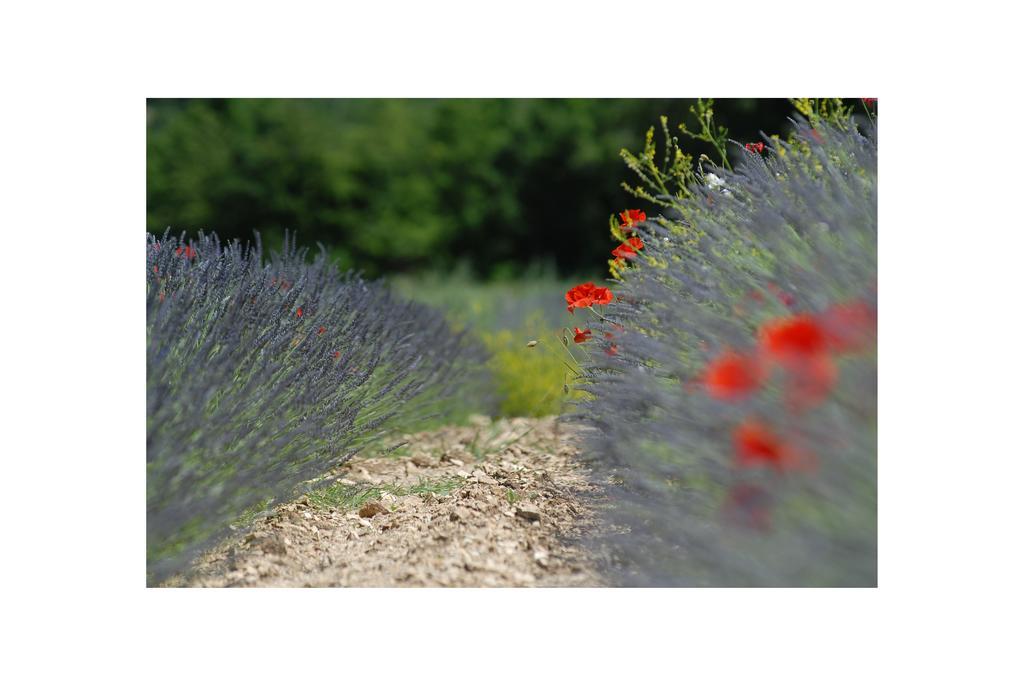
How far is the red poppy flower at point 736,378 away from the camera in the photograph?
2203 mm

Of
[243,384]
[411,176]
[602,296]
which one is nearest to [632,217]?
[602,296]

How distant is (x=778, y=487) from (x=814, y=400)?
0.67ft

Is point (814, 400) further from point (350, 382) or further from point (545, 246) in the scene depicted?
point (545, 246)

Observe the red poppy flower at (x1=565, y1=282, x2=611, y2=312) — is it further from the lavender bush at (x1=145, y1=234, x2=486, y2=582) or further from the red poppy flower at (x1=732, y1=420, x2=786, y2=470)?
the red poppy flower at (x1=732, y1=420, x2=786, y2=470)

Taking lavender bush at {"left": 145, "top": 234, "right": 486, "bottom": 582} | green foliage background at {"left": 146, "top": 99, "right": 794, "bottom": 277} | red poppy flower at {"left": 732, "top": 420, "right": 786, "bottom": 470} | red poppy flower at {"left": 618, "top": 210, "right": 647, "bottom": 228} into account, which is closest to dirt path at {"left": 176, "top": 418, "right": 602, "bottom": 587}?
lavender bush at {"left": 145, "top": 234, "right": 486, "bottom": 582}

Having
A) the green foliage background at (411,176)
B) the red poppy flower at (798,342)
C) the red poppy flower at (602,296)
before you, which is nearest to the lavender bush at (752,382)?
the red poppy flower at (798,342)

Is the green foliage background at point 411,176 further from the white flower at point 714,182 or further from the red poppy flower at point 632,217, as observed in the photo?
the white flower at point 714,182

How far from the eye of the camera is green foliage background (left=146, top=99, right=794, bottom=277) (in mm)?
12633

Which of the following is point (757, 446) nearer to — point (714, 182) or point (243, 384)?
point (714, 182)

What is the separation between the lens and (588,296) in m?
3.79

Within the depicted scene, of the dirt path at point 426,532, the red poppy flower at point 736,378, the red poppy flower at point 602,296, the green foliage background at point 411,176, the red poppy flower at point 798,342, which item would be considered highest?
the green foliage background at point 411,176

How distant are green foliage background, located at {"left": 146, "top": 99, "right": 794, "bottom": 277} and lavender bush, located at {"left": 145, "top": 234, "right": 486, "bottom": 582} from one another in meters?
8.30

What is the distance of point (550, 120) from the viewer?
14367mm

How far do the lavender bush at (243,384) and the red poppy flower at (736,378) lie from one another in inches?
52.8
